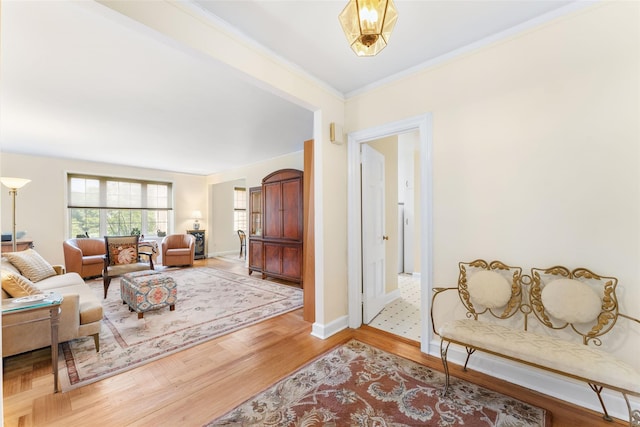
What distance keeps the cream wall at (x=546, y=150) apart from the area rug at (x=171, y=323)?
2.37 m

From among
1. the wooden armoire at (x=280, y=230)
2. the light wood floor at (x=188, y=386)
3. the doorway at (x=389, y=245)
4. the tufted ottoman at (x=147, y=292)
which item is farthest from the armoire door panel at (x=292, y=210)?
the light wood floor at (x=188, y=386)

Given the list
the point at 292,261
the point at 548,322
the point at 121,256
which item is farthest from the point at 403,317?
the point at 121,256

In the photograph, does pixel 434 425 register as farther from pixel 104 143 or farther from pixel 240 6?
pixel 104 143

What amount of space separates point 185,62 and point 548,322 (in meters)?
3.54

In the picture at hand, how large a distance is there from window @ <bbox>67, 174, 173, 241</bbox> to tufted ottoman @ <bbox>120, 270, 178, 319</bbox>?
383 cm

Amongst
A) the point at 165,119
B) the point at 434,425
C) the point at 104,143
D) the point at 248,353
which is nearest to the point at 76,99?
the point at 165,119

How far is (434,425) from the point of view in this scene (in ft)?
5.24

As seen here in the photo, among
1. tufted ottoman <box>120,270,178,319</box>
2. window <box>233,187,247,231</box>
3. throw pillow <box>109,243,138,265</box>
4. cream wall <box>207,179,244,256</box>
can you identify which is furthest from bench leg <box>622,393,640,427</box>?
window <box>233,187,247,231</box>

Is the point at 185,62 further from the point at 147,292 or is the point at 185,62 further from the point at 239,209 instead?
the point at 239,209

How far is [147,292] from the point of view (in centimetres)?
311

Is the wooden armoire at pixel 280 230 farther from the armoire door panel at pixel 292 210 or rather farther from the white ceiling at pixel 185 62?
the white ceiling at pixel 185 62

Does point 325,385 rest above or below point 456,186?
below

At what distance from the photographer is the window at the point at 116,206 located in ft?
19.5

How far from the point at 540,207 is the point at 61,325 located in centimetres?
403
